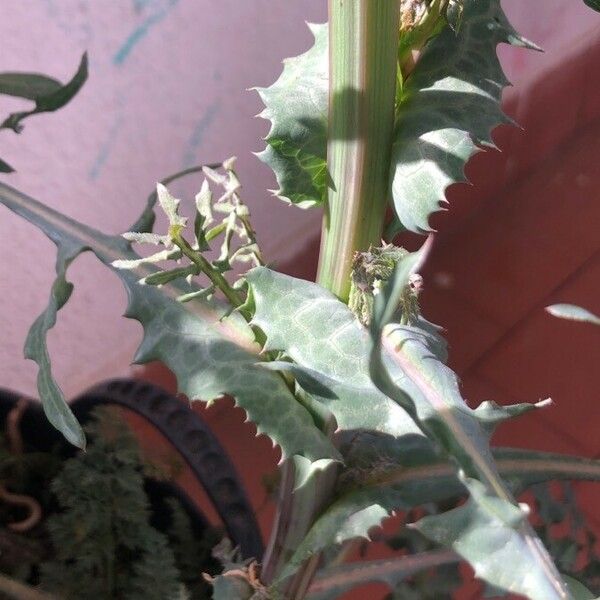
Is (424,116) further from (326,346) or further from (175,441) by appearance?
(175,441)

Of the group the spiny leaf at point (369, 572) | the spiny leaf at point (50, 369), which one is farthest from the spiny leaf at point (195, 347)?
the spiny leaf at point (369, 572)

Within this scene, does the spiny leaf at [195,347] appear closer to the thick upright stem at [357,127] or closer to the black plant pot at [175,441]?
the thick upright stem at [357,127]

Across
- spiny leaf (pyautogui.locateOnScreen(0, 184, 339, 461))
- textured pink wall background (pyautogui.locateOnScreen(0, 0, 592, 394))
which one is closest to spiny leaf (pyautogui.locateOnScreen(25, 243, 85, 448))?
spiny leaf (pyautogui.locateOnScreen(0, 184, 339, 461))

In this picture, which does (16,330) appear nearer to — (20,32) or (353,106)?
(20,32)

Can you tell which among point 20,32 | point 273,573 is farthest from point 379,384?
point 20,32

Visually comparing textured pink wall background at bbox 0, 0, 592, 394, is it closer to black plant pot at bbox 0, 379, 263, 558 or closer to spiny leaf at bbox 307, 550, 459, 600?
black plant pot at bbox 0, 379, 263, 558

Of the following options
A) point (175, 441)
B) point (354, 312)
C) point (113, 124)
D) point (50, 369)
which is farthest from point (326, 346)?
point (113, 124)

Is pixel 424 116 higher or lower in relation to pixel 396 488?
higher
